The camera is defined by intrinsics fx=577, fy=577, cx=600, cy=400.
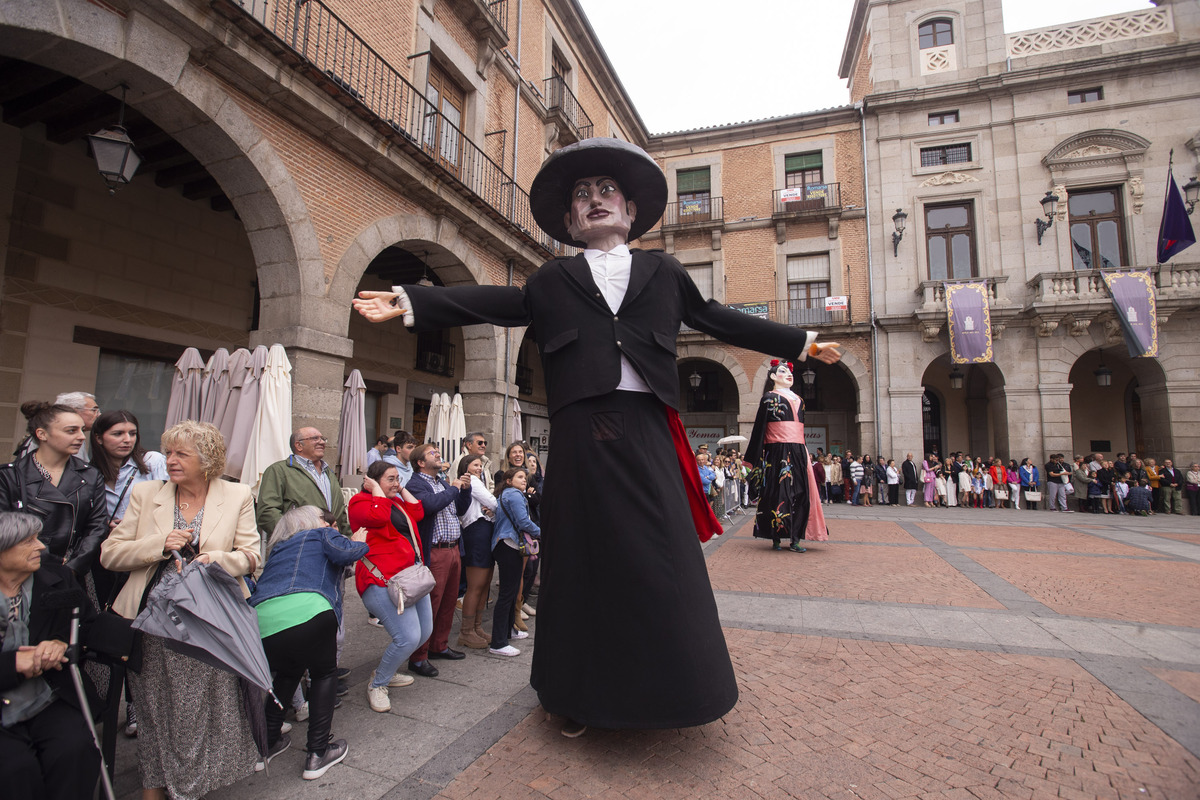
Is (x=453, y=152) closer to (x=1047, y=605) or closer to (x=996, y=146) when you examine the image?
(x=1047, y=605)

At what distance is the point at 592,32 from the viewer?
52.9ft

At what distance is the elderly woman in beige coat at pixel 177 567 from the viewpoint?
2164 millimetres

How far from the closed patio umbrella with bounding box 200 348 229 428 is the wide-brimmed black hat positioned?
175 inches

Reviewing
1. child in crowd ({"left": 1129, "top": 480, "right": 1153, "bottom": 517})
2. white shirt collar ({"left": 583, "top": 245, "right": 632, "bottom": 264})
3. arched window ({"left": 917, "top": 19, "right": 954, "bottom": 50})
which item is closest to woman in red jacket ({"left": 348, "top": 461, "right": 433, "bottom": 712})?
white shirt collar ({"left": 583, "top": 245, "right": 632, "bottom": 264})

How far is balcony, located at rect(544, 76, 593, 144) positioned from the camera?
14.2 meters

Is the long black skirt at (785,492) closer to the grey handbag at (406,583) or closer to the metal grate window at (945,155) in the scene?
the grey handbag at (406,583)

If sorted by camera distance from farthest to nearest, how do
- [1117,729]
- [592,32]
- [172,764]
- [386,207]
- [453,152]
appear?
[592,32] → [453,152] → [386,207] → [1117,729] → [172,764]

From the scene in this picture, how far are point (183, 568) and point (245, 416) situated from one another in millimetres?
3935

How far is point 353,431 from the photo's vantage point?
7.22m

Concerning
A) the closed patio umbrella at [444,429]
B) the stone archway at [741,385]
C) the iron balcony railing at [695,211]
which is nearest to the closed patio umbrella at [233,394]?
the closed patio umbrella at [444,429]

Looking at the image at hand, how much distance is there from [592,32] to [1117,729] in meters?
18.1

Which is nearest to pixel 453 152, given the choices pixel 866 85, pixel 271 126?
pixel 271 126

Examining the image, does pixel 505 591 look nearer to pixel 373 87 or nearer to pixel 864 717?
pixel 864 717

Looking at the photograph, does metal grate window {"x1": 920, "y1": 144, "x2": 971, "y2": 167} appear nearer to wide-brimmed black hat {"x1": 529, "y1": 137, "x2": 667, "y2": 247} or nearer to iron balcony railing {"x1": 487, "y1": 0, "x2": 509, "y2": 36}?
iron balcony railing {"x1": 487, "y1": 0, "x2": 509, "y2": 36}
